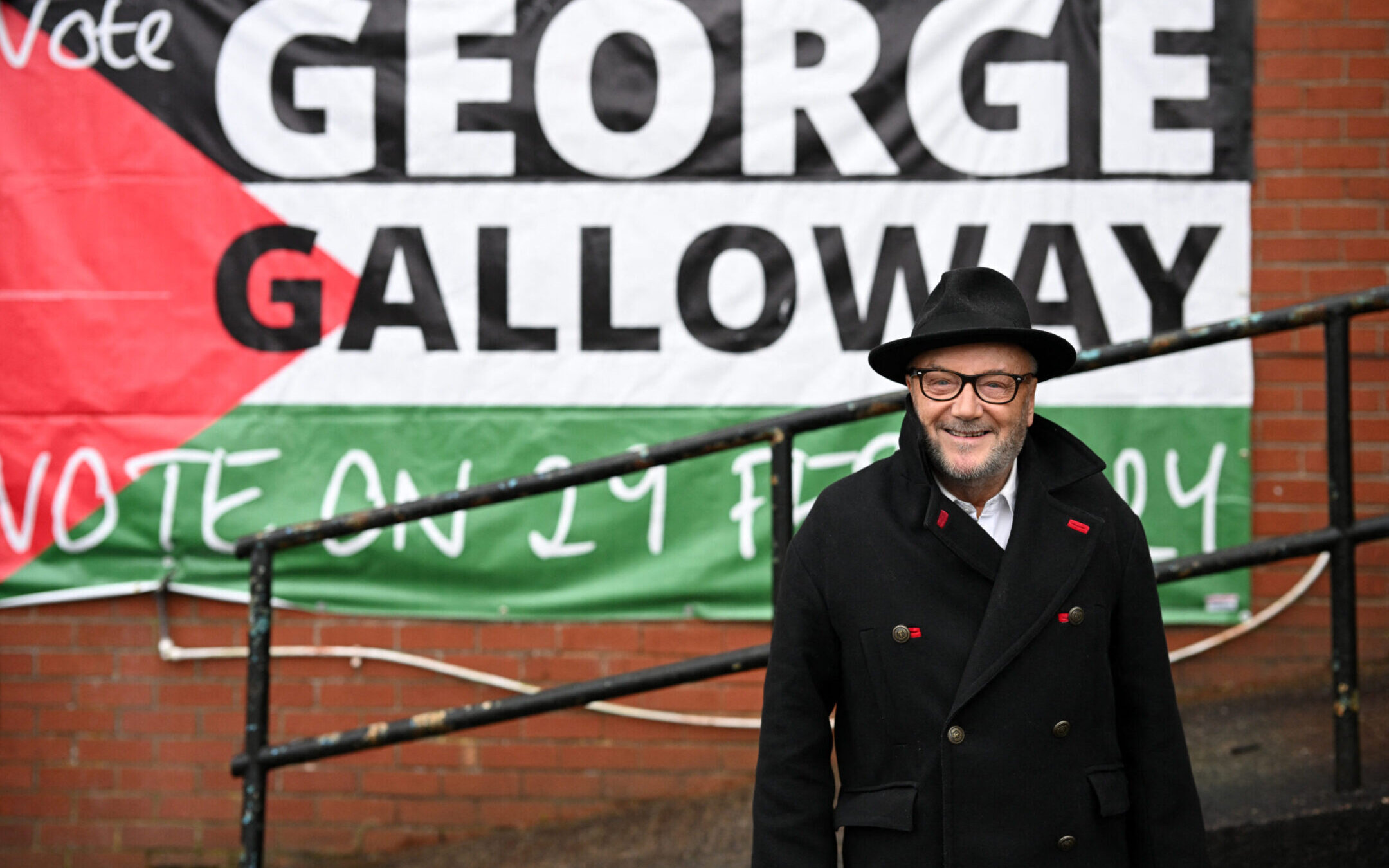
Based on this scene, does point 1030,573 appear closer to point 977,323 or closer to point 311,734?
point 977,323

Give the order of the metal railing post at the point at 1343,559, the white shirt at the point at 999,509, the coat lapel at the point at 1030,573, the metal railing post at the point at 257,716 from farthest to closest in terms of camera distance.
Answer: the metal railing post at the point at 257,716 < the metal railing post at the point at 1343,559 < the white shirt at the point at 999,509 < the coat lapel at the point at 1030,573

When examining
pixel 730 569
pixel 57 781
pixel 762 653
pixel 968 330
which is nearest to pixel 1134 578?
pixel 968 330

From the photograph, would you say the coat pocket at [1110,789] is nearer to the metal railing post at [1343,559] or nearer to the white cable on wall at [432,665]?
the metal railing post at [1343,559]

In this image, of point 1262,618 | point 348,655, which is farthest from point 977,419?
point 348,655

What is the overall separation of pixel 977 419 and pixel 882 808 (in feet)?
1.87

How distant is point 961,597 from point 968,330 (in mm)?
384

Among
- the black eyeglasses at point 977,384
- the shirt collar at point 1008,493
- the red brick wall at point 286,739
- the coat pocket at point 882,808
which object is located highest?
the black eyeglasses at point 977,384

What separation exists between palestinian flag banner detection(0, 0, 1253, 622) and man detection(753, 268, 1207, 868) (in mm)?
1913

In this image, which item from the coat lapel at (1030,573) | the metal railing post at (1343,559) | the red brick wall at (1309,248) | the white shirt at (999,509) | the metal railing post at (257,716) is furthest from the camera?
the red brick wall at (1309,248)

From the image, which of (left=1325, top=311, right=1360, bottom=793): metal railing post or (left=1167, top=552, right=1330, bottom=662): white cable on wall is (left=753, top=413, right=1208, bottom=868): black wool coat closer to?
(left=1325, top=311, right=1360, bottom=793): metal railing post

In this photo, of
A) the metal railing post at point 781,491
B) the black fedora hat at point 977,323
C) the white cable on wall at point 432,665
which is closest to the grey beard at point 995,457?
the black fedora hat at point 977,323

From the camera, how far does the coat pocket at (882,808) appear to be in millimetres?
1673

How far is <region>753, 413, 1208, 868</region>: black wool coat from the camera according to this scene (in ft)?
5.48

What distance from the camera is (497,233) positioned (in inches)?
148
